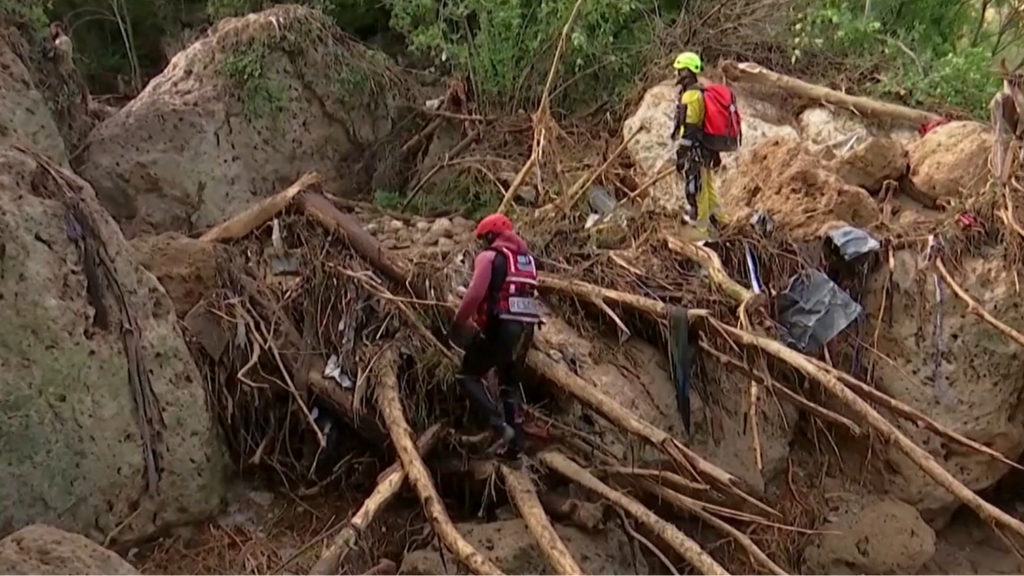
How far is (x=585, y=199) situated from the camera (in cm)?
848

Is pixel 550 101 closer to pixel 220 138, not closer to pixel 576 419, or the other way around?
pixel 220 138

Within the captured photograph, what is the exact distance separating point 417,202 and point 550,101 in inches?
67.8

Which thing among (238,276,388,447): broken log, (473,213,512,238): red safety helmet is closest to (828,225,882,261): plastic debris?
(473,213,512,238): red safety helmet

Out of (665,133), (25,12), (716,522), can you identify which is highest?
(25,12)

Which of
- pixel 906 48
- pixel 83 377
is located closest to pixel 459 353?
pixel 83 377

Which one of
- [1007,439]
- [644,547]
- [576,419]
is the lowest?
[1007,439]

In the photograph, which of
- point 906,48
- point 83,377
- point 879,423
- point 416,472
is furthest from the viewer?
point 906,48

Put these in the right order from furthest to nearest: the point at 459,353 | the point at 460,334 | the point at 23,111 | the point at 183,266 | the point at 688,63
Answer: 1. the point at 688,63
2. the point at 183,266
3. the point at 23,111
4. the point at 459,353
5. the point at 460,334

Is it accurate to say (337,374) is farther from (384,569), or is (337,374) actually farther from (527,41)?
(527,41)

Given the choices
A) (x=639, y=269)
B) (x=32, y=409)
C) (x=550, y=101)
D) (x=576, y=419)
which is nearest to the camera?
(x=32, y=409)

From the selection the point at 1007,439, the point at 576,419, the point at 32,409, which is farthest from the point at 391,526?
the point at 1007,439

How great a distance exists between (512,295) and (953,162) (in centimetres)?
423

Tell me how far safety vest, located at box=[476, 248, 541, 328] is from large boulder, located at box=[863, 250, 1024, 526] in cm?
299

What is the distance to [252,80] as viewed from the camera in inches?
336
